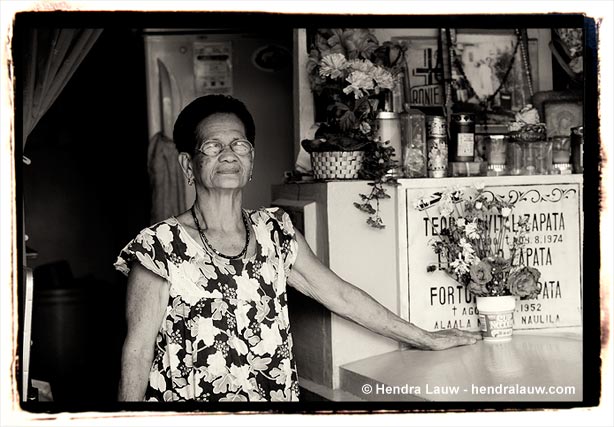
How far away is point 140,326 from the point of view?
2.70 meters

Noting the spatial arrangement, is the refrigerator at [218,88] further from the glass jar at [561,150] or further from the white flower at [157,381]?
the white flower at [157,381]

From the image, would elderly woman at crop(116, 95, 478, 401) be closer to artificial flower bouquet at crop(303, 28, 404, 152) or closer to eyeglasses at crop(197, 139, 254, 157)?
eyeglasses at crop(197, 139, 254, 157)

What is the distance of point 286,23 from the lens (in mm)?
2609

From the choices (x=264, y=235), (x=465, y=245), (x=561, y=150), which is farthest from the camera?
(x=561, y=150)

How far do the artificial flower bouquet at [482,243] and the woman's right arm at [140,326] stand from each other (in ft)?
3.26

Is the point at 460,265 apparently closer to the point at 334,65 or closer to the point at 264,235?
the point at 264,235

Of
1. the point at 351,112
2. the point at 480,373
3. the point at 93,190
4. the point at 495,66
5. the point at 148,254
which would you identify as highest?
the point at 495,66

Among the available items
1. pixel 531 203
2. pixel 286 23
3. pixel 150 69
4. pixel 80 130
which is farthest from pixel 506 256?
pixel 80 130

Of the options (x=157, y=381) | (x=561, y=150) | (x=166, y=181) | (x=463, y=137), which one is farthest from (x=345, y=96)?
(x=166, y=181)

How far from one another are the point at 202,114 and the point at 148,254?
469mm

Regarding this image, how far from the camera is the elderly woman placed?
8.97 feet

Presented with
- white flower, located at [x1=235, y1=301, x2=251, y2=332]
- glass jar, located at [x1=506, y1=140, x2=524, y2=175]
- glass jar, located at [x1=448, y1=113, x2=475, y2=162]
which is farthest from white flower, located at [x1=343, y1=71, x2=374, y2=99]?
white flower, located at [x1=235, y1=301, x2=251, y2=332]

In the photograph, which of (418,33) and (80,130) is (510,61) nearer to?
(418,33)

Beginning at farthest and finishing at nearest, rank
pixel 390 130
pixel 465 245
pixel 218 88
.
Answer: pixel 218 88 < pixel 390 130 < pixel 465 245
